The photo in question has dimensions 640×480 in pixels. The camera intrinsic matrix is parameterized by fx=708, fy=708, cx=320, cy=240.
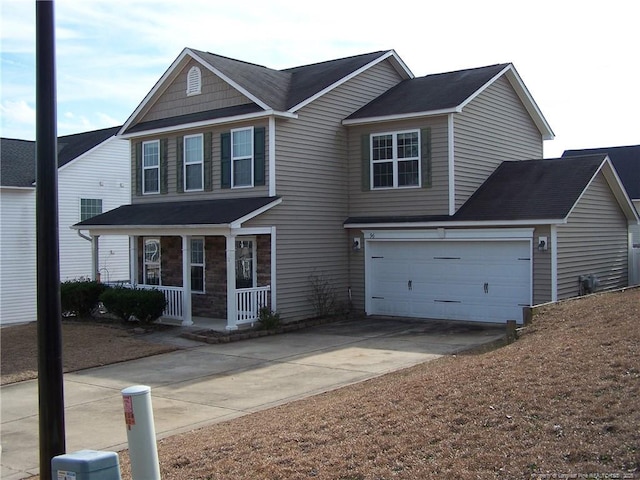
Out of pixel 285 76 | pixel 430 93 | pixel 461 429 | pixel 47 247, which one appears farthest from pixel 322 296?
pixel 47 247

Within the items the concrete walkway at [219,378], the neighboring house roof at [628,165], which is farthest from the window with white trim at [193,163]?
the neighboring house roof at [628,165]

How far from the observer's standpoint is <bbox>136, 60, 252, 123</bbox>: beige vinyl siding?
20266mm

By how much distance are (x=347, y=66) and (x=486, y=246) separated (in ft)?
24.3

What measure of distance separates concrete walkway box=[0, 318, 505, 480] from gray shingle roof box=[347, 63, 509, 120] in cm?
599

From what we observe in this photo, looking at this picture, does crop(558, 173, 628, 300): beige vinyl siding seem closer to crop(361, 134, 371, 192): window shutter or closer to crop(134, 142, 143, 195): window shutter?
crop(361, 134, 371, 192): window shutter

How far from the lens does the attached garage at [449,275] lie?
17734mm

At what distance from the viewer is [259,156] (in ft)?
61.9

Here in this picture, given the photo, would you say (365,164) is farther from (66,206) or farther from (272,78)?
(66,206)

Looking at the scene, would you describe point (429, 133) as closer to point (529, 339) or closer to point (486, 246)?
point (486, 246)

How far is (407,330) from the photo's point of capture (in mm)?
17453

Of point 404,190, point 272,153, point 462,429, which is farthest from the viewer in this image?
point 404,190

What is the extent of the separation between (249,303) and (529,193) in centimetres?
789

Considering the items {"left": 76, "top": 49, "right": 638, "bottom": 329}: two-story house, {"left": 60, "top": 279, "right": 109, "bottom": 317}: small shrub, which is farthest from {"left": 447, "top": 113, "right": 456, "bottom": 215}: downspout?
{"left": 60, "top": 279, "right": 109, "bottom": 317}: small shrub

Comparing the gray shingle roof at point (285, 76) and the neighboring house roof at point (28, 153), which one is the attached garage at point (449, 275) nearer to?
the gray shingle roof at point (285, 76)
